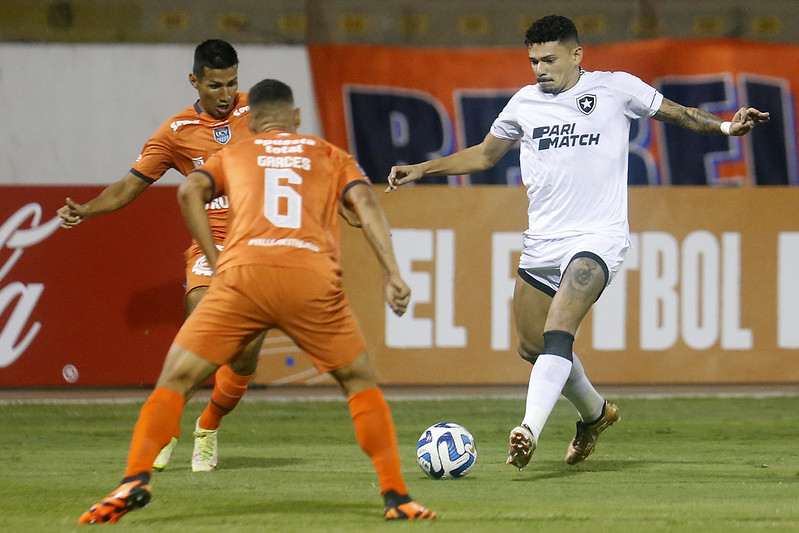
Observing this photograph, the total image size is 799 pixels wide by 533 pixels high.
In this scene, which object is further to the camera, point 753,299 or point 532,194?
Result: point 753,299

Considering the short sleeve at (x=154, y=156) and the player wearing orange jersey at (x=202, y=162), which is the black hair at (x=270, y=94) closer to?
the player wearing orange jersey at (x=202, y=162)

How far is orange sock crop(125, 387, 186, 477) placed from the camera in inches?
198

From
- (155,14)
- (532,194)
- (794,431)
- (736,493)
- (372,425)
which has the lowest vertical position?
(794,431)

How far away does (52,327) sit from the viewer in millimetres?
10898

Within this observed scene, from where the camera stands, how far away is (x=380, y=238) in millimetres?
5133

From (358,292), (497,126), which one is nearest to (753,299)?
(358,292)

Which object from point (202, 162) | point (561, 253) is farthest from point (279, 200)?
point (202, 162)

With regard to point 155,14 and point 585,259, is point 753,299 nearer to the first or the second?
point 585,259

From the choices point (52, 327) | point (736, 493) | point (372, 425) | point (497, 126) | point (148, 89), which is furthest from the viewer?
point (148, 89)

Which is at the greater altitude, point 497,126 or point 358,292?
point 497,126

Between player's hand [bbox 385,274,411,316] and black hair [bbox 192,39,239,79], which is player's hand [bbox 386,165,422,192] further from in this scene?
player's hand [bbox 385,274,411,316]

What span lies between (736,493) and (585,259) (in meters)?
1.33

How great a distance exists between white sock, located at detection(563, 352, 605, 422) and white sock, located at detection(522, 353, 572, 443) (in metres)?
0.43

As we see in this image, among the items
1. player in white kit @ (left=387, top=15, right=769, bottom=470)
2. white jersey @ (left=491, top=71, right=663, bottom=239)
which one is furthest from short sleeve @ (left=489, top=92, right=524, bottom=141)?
white jersey @ (left=491, top=71, right=663, bottom=239)
